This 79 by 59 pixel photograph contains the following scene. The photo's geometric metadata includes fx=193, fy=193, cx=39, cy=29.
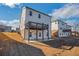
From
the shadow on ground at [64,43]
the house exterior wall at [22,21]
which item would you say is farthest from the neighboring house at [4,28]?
the shadow on ground at [64,43]

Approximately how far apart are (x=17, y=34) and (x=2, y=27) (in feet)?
0.70

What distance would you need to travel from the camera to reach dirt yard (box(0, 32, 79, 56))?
2459 mm

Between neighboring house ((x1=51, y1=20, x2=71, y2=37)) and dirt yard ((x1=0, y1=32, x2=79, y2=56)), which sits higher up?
neighboring house ((x1=51, y1=20, x2=71, y2=37))

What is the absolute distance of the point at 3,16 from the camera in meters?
2.46

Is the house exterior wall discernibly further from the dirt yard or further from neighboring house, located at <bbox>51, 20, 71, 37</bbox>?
neighboring house, located at <bbox>51, 20, 71, 37</bbox>

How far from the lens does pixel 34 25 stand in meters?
2.50

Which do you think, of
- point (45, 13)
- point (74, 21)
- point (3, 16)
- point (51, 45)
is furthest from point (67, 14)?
point (3, 16)

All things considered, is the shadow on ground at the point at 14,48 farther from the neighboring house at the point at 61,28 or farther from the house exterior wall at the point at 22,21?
the neighboring house at the point at 61,28

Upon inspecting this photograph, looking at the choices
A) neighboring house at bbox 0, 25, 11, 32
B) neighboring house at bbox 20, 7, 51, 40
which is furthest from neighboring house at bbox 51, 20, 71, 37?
neighboring house at bbox 0, 25, 11, 32

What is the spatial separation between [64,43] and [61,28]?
0.20 meters

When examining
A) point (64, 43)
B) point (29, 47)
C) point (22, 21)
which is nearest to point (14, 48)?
point (29, 47)

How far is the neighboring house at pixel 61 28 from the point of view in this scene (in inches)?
99.1

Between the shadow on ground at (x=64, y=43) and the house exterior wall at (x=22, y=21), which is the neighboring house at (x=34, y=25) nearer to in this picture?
the house exterior wall at (x=22, y=21)

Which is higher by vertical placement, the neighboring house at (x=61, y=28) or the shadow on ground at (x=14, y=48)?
the neighboring house at (x=61, y=28)
